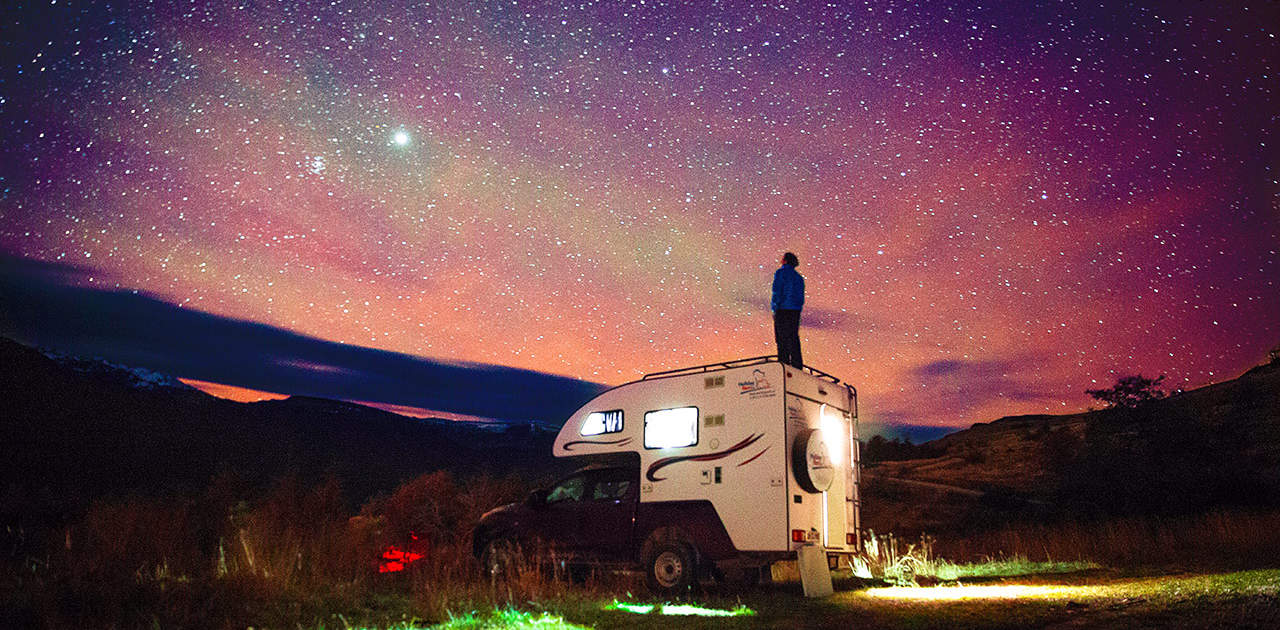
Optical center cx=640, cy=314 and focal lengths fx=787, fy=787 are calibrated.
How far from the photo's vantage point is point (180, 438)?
65062 mm

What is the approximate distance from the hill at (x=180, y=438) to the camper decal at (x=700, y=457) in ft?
56.0

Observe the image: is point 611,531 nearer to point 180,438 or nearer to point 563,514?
point 563,514

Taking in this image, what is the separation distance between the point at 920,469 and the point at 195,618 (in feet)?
121

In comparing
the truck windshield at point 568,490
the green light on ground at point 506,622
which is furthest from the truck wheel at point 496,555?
the green light on ground at point 506,622

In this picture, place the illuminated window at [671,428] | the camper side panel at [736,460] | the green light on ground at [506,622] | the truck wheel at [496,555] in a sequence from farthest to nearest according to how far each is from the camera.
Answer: the truck wheel at [496,555] → the illuminated window at [671,428] → the camper side panel at [736,460] → the green light on ground at [506,622]

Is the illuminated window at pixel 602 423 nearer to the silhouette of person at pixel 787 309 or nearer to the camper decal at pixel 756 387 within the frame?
the camper decal at pixel 756 387

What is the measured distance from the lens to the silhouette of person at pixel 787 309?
11703 mm

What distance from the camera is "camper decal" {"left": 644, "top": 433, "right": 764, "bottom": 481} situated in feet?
32.7

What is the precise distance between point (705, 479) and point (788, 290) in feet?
10.8

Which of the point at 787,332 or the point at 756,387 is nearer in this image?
the point at 756,387

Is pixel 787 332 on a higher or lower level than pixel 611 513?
higher

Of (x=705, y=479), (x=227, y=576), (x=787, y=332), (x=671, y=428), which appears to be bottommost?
(x=227, y=576)

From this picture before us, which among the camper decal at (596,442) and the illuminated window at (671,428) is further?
the camper decal at (596,442)

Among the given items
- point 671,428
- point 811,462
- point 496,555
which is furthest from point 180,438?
point 811,462
